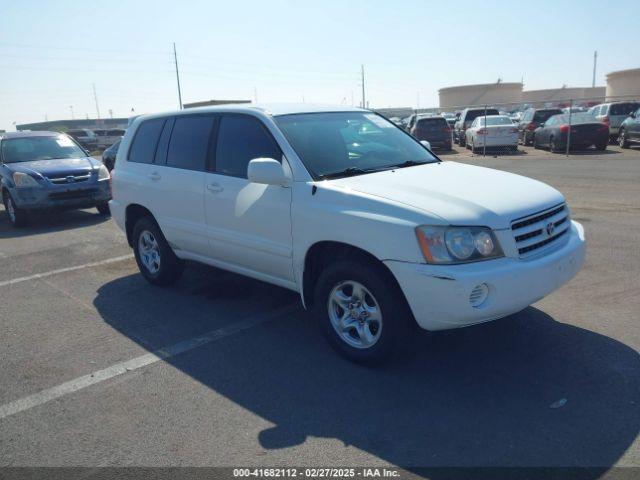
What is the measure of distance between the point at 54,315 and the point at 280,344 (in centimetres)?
249

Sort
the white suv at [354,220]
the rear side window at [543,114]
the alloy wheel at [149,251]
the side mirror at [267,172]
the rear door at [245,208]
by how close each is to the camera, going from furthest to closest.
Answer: the rear side window at [543,114] < the alloy wheel at [149,251] < the rear door at [245,208] < the side mirror at [267,172] < the white suv at [354,220]

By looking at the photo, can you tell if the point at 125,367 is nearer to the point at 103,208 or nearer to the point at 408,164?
the point at 408,164

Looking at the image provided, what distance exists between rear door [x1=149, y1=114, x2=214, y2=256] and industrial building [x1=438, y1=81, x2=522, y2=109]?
70.6 meters

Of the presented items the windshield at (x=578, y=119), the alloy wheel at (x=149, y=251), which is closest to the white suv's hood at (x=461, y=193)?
the alloy wheel at (x=149, y=251)

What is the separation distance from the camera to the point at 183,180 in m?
5.43

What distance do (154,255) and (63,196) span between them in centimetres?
532

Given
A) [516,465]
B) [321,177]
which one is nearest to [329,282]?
[321,177]

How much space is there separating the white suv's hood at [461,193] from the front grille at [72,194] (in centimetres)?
801

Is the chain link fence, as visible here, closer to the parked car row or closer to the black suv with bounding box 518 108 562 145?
the black suv with bounding box 518 108 562 145

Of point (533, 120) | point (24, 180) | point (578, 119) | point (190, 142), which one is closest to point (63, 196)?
point (24, 180)

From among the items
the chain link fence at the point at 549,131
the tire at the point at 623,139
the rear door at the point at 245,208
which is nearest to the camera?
the rear door at the point at 245,208

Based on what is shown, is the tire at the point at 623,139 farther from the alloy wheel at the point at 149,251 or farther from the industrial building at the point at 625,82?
the industrial building at the point at 625,82

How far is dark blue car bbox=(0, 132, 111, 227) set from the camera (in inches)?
410

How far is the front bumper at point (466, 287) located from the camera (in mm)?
3446
